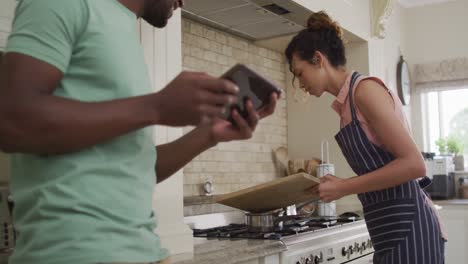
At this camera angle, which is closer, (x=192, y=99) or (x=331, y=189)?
(x=192, y=99)

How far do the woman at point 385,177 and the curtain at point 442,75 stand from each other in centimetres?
302

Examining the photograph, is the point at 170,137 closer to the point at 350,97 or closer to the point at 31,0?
the point at 350,97

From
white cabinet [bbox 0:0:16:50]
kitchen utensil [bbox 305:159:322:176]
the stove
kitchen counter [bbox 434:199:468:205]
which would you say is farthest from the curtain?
white cabinet [bbox 0:0:16:50]

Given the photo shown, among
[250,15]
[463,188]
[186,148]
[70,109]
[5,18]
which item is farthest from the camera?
[463,188]

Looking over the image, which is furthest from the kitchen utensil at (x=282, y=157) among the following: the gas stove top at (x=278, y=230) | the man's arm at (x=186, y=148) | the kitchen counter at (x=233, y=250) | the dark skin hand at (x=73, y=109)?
the dark skin hand at (x=73, y=109)

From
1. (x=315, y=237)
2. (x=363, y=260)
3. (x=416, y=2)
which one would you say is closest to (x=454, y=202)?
(x=416, y=2)

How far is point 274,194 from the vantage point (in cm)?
191

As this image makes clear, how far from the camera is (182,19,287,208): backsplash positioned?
2.52m

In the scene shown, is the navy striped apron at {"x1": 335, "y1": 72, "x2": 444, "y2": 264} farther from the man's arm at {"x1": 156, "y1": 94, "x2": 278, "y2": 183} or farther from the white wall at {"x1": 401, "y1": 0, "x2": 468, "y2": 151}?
the white wall at {"x1": 401, "y1": 0, "x2": 468, "y2": 151}

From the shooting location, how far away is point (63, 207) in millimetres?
673

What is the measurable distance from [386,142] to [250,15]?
114cm

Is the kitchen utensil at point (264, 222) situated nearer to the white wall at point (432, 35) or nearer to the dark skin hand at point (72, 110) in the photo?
the dark skin hand at point (72, 110)

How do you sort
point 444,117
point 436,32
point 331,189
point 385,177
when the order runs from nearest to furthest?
point 385,177
point 331,189
point 436,32
point 444,117

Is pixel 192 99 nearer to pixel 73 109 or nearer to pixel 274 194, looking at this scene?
pixel 73 109
